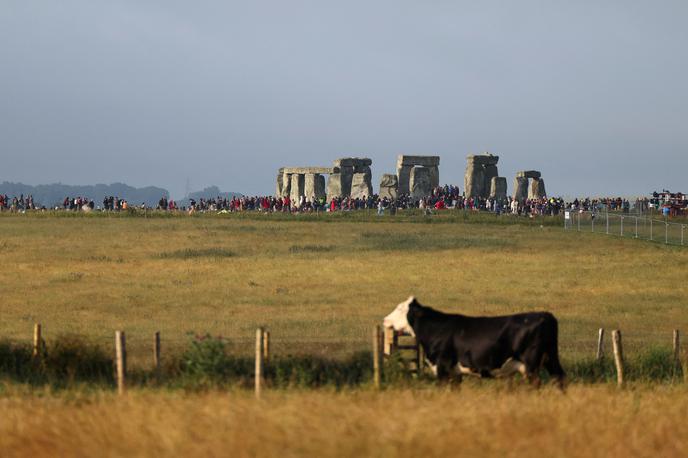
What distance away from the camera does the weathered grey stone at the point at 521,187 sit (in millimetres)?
86469

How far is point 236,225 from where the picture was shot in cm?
6538

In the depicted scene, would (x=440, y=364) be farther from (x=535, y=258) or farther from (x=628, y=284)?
(x=535, y=258)

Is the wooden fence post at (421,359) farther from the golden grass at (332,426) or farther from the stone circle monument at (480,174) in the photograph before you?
the stone circle monument at (480,174)

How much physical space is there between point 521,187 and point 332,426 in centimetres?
7389

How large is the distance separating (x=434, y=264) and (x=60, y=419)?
117 ft

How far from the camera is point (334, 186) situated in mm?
87062

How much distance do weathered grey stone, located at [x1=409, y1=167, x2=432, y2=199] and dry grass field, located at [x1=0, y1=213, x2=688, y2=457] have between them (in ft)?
42.0

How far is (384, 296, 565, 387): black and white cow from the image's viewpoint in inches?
850

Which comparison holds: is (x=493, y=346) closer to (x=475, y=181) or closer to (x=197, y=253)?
(x=197, y=253)

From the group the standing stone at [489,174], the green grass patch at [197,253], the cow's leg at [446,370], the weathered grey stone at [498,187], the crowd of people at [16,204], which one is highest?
the standing stone at [489,174]

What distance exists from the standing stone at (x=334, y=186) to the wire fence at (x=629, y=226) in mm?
21637

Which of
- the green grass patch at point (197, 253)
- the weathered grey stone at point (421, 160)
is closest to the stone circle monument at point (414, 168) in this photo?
the weathered grey stone at point (421, 160)


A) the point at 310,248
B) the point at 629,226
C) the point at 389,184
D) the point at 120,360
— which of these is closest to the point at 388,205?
the point at 389,184

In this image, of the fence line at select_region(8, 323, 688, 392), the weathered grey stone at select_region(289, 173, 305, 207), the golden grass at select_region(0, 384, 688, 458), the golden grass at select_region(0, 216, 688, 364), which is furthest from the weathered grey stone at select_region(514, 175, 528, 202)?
the golden grass at select_region(0, 384, 688, 458)
